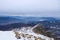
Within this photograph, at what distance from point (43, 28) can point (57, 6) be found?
1.13ft

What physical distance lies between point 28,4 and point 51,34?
50 cm

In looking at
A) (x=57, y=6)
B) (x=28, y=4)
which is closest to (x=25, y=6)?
(x=28, y=4)

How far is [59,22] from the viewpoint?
1.53 m

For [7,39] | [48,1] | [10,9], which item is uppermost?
[48,1]

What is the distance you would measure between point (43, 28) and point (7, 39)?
481 mm

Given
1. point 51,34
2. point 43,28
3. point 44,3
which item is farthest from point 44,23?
point 44,3

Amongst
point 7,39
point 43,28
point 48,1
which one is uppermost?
point 48,1

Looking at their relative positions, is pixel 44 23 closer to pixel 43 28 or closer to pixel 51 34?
pixel 43 28

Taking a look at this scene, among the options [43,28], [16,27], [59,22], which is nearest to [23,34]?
[16,27]

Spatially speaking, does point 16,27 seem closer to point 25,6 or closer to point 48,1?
point 25,6

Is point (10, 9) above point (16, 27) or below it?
above

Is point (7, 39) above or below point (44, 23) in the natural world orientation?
below

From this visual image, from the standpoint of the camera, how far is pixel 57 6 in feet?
5.05

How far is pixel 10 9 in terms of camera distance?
1545 millimetres
